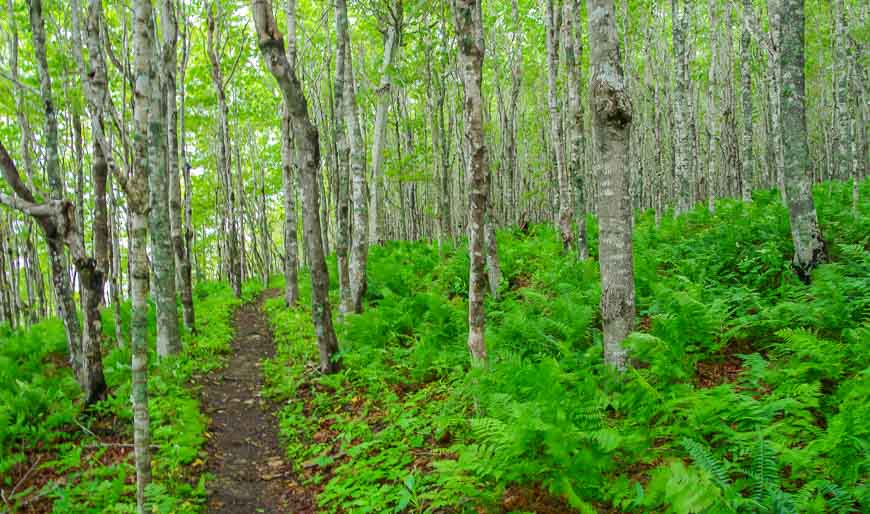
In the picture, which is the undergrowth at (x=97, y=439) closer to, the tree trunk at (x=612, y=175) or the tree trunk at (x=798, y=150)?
the tree trunk at (x=612, y=175)

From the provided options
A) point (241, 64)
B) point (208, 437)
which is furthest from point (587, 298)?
point (241, 64)

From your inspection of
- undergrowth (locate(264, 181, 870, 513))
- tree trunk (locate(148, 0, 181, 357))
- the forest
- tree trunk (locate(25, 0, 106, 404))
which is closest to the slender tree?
the forest

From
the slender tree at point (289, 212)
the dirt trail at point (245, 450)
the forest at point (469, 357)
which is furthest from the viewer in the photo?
the slender tree at point (289, 212)

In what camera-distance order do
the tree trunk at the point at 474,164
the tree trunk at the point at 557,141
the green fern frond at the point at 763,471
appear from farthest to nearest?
the tree trunk at the point at 557,141
the tree trunk at the point at 474,164
the green fern frond at the point at 763,471

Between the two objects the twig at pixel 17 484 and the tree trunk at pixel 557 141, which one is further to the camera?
the tree trunk at pixel 557 141

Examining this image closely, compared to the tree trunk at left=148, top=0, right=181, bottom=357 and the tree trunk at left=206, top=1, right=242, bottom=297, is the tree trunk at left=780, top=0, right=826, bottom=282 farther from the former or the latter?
the tree trunk at left=206, top=1, right=242, bottom=297

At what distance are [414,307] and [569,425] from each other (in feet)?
18.9

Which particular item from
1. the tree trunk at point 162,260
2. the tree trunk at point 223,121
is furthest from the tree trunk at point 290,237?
the tree trunk at point 162,260

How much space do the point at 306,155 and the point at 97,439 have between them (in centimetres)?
457

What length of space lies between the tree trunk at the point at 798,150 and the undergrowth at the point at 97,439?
7708 mm

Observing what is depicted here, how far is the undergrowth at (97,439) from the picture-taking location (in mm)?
4980

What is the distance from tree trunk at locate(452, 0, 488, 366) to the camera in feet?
19.5

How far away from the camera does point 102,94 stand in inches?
232

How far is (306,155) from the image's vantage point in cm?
775
